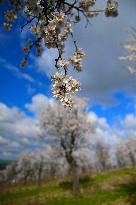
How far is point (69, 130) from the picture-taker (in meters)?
43.3

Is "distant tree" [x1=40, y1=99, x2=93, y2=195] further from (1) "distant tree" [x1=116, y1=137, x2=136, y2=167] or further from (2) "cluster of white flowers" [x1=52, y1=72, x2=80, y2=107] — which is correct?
(1) "distant tree" [x1=116, y1=137, x2=136, y2=167]

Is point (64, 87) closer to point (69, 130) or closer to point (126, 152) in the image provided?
point (69, 130)

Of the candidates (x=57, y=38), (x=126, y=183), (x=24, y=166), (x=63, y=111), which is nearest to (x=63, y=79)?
(x=57, y=38)

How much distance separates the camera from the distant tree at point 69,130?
140 ft

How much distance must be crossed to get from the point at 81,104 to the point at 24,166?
318 ft

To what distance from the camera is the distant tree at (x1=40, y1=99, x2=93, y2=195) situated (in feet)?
140

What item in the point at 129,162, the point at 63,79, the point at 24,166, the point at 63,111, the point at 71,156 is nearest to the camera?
the point at 63,79

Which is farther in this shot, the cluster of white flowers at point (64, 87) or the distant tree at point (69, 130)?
the distant tree at point (69, 130)

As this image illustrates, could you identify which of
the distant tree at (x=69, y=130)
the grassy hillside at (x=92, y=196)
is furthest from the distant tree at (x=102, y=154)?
the distant tree at (x=69, y=130)

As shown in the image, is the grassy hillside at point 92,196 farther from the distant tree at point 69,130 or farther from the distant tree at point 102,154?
the distant tree at point 102,154

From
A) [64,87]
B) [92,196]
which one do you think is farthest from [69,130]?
[64,87]

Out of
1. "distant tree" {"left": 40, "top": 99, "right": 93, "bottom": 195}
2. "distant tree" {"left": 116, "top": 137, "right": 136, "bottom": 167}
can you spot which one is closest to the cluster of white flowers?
"distant tree" {"left": 40, "top": 99, "right": 93, "bottom": 195}

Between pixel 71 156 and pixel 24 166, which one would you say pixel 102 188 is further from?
pixel 24 166

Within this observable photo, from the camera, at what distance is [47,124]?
146 feet
